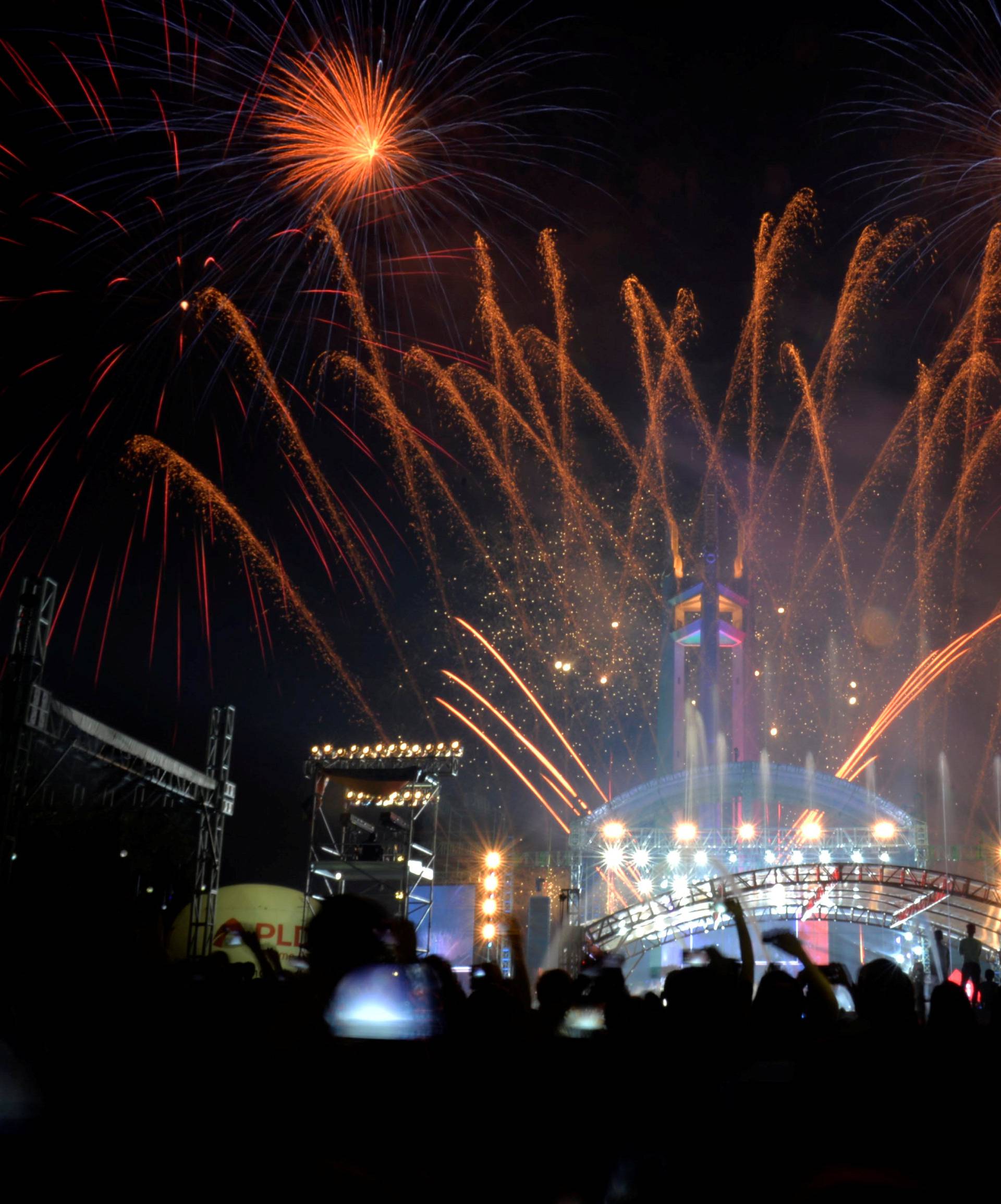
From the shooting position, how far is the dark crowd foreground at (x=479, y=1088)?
7.88 ft

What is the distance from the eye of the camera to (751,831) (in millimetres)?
32031

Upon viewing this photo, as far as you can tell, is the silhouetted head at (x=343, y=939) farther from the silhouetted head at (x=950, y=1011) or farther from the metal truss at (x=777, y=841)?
the metal truss at (x=777, y=841)

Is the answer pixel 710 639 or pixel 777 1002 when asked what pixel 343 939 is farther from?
pixel 710 639

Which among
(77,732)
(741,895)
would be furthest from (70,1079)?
(741,895)

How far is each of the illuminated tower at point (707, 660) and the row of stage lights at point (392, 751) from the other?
27681mm

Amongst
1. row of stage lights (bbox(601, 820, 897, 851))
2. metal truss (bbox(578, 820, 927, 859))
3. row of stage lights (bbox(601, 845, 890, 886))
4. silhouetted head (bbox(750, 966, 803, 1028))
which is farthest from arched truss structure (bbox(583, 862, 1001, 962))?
silhouetted head (bbox(750, 966, 803, 1028))

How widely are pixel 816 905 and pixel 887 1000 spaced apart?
24.8m

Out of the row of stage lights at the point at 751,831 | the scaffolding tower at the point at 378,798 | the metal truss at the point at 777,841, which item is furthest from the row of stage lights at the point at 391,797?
the metal truss at the point at 777,841

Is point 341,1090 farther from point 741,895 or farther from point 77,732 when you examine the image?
point 741,895

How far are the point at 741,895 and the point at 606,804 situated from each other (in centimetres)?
1042

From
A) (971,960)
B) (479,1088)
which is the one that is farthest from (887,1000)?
(971,960)

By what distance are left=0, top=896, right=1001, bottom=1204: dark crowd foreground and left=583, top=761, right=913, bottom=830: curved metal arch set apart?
1237 inches

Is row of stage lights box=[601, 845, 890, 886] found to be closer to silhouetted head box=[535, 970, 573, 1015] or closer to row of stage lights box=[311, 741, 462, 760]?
row of stage lights box=[311, 741, 462, 760]

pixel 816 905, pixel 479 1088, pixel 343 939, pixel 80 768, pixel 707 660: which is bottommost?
pixel 479 1088
